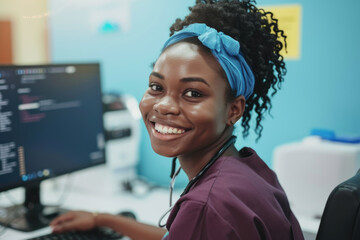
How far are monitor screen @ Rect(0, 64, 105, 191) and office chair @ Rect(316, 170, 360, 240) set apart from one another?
2.92 feet

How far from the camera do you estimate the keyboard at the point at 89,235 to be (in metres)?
1.19

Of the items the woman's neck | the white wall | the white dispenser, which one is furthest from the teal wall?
the white wall

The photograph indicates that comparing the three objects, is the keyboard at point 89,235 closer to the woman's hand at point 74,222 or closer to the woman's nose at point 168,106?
the woman's hand at point 74,222

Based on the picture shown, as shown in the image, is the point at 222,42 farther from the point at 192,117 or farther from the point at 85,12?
the point at 85,12

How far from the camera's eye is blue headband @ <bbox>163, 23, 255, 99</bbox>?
867 millimetres

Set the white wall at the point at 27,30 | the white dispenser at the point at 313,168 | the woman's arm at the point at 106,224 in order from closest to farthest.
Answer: the woman's arm at the point at 106,224, the white dispenser at the point at 313,168, the white wall at the point at 27,30

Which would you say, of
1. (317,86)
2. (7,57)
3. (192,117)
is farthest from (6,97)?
(7,57)

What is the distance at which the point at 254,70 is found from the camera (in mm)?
975

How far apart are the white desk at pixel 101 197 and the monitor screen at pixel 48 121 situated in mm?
173

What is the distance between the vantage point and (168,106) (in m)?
0.88

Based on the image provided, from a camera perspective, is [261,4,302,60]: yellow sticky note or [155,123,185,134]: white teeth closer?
[155,123,185,134]: white teeth

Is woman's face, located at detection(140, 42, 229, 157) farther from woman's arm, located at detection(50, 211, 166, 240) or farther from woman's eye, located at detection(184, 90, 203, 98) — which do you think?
woman's arm, located at detection(50, 211, 166, 240)

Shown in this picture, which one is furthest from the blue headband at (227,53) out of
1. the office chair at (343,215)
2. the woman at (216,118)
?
the office chair at (343,215)

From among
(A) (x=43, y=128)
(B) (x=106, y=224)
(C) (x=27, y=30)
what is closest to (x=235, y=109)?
(B) (x=106, y=224)
